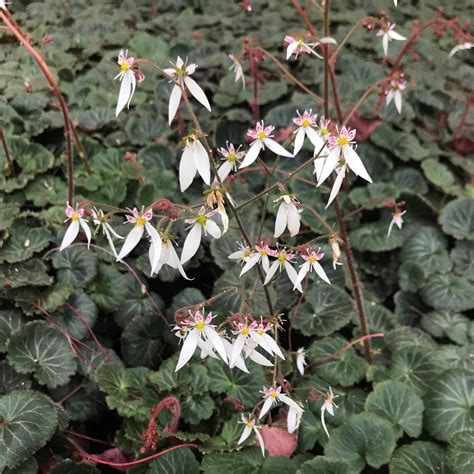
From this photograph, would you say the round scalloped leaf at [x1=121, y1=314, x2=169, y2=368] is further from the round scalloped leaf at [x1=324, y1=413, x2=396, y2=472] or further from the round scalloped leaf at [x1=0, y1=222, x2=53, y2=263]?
the round scalloped leaf at [x1=324, y1=413, x2=396, y2=472]

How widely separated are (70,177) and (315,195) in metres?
0.91

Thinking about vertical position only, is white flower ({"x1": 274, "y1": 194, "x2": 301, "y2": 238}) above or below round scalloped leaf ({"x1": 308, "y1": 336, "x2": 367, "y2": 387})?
above

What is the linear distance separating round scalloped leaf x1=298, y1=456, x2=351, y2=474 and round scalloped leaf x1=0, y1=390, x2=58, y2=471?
23.8 inches

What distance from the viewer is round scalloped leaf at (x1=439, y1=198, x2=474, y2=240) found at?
6.37 feet

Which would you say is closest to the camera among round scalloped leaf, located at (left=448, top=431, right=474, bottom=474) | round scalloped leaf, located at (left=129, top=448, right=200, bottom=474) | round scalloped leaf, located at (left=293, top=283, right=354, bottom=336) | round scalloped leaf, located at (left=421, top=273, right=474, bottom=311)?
round scalloped leaf, located at (left=448, top=431, right=474, bottom=474)

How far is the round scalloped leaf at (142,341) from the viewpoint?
1.61 metres

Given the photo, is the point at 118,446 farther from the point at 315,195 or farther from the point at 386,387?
the point at 315,195

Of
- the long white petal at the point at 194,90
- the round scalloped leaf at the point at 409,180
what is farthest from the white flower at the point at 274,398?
the round scalloped leaf at the point at 409,180

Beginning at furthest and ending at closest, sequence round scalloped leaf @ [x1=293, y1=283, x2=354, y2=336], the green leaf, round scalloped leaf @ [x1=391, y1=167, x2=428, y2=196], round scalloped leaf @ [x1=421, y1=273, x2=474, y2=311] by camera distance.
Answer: round scalloped leaf @ [x1=391, y1=167, x2=428, y2=196] → round scalloped leaf @ [x1=421, y1=273, x2=474, y2=311] → round scalloped leaf @ [x1=293, y1=283, x2=354, y2=336] → the green leaf

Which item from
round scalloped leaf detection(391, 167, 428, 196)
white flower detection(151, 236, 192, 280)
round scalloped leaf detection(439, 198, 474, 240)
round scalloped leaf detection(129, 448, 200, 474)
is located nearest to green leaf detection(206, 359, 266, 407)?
round scalloped leaf detection(129, 448, 200, 474)

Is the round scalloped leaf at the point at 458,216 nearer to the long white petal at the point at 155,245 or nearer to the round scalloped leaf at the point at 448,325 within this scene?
the round scalloped leaf at the point at 448,325

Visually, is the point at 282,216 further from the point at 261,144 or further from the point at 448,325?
the point at 448,325

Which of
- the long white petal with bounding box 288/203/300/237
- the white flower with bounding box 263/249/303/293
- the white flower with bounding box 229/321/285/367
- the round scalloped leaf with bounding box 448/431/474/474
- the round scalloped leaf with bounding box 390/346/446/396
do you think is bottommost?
the round scalloped leaf with bounding box 390/346/446/396

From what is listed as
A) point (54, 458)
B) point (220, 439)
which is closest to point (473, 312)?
point (220, 439)
